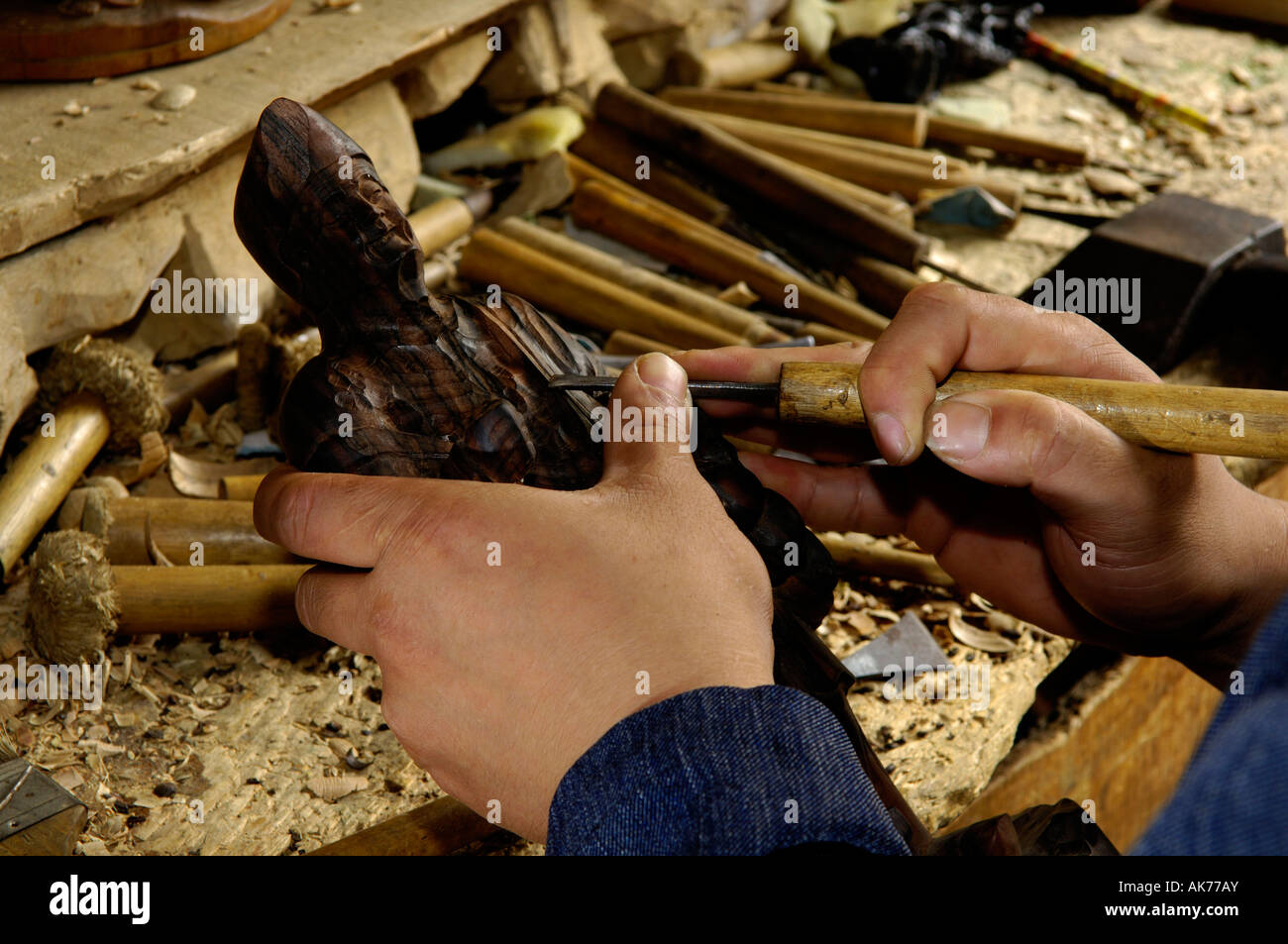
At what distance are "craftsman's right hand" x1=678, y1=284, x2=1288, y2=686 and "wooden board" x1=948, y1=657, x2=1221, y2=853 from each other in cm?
49

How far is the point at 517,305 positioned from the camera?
141 cm

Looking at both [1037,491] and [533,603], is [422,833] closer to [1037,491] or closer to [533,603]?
[533,603]

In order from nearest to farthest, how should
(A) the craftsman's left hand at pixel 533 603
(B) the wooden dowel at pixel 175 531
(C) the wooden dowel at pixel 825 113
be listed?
1. (A) the craftsman's left hand at pixel 533 603
2. (B) the wooden dowel at pixel 175 531
3. (C) the wooden dowel at pixel 825 113

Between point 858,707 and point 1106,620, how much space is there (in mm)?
480

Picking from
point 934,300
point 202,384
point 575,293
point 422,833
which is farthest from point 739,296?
point 422,833

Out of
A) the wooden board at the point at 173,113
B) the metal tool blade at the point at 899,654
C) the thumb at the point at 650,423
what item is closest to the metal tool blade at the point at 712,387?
the thumb at the point at 650,423

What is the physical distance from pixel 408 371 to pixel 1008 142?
114 inches

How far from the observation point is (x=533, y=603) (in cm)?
106

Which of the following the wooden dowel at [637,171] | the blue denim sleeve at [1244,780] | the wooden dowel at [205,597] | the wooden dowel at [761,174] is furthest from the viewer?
the wooden dowel at [637,171]

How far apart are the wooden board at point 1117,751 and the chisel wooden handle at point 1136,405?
94 centimetres

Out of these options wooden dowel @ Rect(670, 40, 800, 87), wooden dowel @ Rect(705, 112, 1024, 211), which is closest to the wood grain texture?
wooden dowel @ Rect(705, 112, 1024, 211)

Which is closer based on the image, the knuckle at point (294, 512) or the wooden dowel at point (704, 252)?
the knuckle at point (294, 512)

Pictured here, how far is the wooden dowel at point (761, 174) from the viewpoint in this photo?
2883 millimetres

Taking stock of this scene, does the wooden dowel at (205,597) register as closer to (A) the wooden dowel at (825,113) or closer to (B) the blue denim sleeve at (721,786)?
(B) the blue denim sleeve at (721,786)
